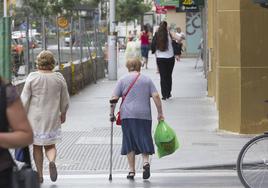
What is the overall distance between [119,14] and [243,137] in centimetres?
5767

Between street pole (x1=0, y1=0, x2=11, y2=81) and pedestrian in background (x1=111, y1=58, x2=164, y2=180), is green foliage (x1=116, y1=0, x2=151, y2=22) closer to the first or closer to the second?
street pole (x1=0, y1=0, x2=11, y2=81)

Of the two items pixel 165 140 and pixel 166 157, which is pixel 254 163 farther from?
pixel 166 157

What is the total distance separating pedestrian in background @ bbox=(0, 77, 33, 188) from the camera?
4234 mm

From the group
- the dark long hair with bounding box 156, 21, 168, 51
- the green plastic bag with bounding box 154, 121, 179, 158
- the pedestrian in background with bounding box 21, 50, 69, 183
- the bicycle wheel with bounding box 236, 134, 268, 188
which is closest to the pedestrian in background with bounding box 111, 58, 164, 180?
the green plastic bag with bounding box 154, 121, 179, 158

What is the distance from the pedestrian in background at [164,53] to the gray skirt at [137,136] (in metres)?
8.63

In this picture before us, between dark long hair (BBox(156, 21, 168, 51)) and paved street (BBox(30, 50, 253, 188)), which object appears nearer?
paved street (BBox(30, 50, 253, 188))

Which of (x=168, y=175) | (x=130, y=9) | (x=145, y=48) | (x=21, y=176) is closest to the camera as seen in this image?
(x=21, y=176)

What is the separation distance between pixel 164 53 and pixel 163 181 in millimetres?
8882

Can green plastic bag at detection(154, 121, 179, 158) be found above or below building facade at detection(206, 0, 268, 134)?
below

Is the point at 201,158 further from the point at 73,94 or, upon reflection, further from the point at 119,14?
the point at 119,14

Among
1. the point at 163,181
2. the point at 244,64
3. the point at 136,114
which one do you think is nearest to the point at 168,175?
the point at 163,181

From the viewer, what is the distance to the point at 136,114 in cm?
931

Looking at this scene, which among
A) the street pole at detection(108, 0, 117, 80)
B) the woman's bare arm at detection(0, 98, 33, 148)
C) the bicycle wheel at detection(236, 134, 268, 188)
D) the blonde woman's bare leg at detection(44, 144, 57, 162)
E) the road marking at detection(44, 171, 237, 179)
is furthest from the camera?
the street pole at detection(108, 0, 117, 80)

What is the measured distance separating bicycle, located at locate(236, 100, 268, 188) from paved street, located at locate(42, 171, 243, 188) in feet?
2.69
